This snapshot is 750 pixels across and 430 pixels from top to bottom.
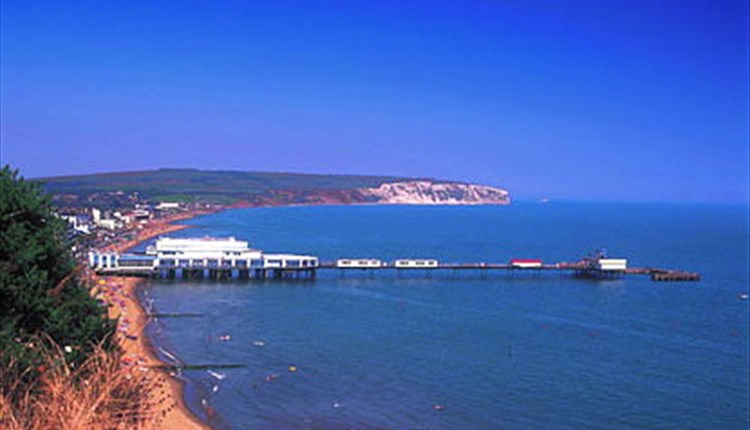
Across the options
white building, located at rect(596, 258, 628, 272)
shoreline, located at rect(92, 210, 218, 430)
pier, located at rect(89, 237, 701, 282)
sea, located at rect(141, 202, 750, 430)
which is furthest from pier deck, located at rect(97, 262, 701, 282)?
shoreline, located at rect(92, 210, 218, 430)

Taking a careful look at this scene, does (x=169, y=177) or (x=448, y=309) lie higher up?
(x=169, y=177)

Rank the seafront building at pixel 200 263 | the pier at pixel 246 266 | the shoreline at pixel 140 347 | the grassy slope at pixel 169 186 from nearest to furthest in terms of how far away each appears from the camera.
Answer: the shoreline at pixel 140 347
the seafront building at pixel 200 263
the pier at pixel 246 266
the grassy slope at pixel 169 186

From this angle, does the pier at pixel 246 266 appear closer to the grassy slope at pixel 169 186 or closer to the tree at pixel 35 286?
the tree at pixel 35 286

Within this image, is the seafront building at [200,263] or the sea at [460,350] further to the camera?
the seafront building at [200,263]

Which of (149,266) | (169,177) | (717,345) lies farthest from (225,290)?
(169,177)

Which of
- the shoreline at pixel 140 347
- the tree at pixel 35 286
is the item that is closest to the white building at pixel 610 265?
the shoreline at pixel 140 347

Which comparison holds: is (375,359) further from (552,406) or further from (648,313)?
(648,313)

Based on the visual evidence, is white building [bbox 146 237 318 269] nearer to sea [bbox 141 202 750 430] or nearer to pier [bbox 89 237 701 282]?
pier [bbox 89 237 701 282]
